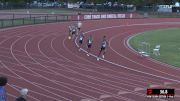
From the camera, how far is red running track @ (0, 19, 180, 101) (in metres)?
16.3

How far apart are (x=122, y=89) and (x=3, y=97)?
809 centimetres

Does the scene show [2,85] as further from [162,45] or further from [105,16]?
[105,16]

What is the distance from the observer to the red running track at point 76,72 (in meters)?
16.3

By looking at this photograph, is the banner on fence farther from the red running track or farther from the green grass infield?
the red running track

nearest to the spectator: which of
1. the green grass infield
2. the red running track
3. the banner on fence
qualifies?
the red running track

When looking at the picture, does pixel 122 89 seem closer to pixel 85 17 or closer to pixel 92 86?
pixel 92 86

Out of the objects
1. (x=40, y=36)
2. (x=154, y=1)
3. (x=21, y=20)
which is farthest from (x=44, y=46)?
(x=154, y=1)

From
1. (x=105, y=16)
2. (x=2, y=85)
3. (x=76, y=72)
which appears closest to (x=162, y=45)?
(x=76, y=72)

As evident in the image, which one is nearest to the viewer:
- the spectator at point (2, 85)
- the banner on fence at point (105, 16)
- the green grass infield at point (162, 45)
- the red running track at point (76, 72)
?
the spectator at point (2, 85)

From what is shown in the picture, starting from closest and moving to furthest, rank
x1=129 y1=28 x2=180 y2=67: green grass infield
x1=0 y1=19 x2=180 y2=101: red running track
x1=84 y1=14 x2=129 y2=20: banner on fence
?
x1=0 y1=19 x2=180 y2=101: red running track → x1=129 y1=28 x2=180 y2=67: green grass infield → x1=84 y1=14 x2=129 y2=20: banner on fence

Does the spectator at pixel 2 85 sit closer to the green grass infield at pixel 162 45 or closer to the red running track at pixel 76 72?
the red running track at pixel 76 72

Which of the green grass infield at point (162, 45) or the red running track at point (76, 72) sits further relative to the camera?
the green grass infield at point (162, 45)

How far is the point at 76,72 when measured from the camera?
67.3ft

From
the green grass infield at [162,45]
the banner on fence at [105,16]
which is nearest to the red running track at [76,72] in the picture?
the green grass infield at [162,45]
